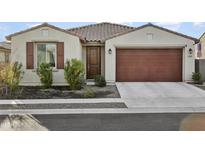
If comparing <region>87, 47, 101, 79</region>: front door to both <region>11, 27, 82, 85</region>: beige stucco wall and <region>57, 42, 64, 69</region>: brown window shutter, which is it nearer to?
<region>11, 27, 82, 85</region>: beige stucco wall

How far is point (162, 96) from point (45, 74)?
276 inches

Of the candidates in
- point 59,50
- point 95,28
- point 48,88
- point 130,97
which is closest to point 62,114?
point 130,97

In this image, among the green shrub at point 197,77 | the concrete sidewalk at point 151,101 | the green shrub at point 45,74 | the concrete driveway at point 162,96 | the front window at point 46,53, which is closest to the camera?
the concrete sidewalk at point 151,101

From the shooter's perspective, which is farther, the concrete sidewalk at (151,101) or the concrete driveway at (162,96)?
the concrete driveway at (162,96)

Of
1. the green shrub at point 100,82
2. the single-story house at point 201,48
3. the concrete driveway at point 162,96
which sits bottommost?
the concrete driveway at point 162,96

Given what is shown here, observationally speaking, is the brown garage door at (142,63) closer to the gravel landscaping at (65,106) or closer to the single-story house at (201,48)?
the gravel landscaping at (65,106)

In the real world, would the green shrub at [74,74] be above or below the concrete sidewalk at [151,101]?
above

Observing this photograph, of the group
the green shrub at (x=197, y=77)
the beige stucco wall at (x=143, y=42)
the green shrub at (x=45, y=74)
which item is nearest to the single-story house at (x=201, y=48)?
the beige stucco wall at (x=143, y=42)

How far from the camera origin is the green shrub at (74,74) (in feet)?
51.1

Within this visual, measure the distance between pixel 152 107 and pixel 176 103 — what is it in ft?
4.53

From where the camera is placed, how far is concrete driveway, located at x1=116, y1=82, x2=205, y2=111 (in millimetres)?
10766

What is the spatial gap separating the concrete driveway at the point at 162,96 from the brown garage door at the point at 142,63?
2200 millimetres
